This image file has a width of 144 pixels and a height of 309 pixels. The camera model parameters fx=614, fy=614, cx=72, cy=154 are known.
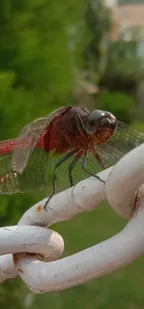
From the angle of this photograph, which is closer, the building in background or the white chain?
the white chain

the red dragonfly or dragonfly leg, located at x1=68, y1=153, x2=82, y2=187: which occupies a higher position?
the red dragonfly

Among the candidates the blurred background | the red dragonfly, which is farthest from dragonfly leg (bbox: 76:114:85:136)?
the blurred background

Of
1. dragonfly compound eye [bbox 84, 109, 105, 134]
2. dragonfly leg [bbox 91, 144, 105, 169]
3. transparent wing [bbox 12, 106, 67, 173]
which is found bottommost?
dragonfly leg [bbox 91, 144, 105, 169]

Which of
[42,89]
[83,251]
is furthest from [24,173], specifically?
[42,89]

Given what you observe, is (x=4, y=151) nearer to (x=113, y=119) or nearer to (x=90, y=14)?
(x=113, y=119)

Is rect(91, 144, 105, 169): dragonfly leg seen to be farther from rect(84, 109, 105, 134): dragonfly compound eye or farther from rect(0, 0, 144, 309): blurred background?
rect(0, 0, 144, 309): blurred background

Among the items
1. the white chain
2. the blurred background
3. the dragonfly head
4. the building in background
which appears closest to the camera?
the white chain
